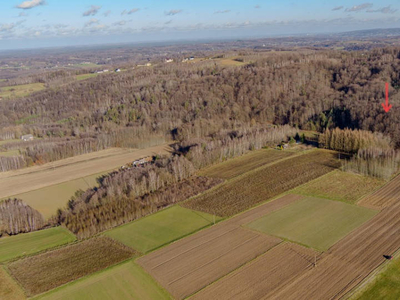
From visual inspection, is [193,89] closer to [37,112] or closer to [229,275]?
[37,112]

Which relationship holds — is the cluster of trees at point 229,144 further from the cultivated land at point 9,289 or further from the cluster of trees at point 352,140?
the cultivated land at point 9,289

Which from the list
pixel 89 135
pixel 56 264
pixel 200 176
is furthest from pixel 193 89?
pixel 56 264

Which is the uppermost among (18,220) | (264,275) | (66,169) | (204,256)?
(18,220)

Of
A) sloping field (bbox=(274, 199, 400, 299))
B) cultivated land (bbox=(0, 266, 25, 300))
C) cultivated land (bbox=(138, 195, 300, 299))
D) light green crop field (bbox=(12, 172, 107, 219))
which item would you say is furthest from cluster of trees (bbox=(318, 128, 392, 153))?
cultivated land (bbox=(0, 266, 25, 300))

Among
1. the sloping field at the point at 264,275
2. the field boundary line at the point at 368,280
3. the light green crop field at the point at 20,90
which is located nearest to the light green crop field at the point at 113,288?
the sloping field at the point at 264,275

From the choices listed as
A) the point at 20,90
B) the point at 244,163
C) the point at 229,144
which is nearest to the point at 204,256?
the point at 244,163

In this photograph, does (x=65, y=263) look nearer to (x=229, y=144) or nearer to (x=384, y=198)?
(x=384, y=198)
